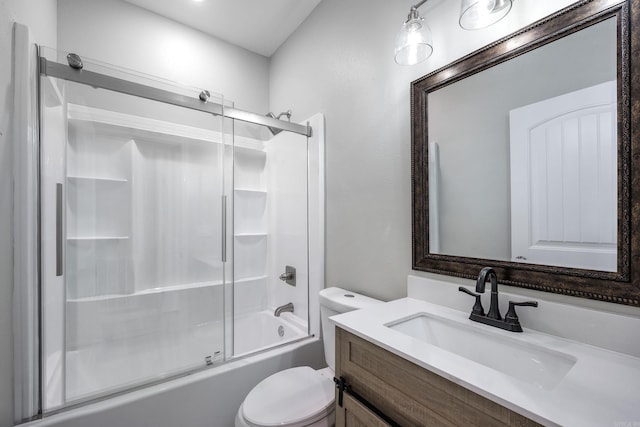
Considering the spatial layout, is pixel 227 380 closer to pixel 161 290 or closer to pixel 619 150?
pixel 161 290

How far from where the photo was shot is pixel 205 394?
1403 millimetres

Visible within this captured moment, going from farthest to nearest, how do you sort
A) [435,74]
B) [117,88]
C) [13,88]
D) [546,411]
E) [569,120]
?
[117,88], [435,74], [13,88], [569,120], [546,411]

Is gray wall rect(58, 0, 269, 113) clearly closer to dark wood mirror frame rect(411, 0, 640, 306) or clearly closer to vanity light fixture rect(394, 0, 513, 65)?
vanity light fixture rect(394, 0, 513, 65)

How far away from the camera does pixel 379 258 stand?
4.88 ft

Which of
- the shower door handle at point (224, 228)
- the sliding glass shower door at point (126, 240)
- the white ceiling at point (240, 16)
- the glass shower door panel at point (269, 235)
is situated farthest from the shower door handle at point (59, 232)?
the white ceiling at point (240, 16)

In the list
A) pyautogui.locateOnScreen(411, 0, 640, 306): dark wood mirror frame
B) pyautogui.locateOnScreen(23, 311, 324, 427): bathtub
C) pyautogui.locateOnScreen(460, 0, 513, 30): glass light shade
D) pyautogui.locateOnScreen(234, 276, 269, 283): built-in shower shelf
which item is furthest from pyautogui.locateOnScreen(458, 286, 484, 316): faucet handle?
pyautogui.locateOnScreen(234, 276, 269, 283): built-in shower shelf

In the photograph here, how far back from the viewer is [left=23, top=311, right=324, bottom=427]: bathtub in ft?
3.89

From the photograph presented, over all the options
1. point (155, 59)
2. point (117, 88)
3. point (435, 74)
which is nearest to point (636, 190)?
point (435, 74)

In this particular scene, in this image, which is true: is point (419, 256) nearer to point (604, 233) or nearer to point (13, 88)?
point (604, 233)

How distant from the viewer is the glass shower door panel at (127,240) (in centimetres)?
130

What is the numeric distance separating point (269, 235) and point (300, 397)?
126 cm

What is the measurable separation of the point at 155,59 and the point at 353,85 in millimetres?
1477

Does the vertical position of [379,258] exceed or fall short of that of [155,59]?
it falls short

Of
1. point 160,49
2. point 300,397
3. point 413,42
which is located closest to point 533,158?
point 413,42
